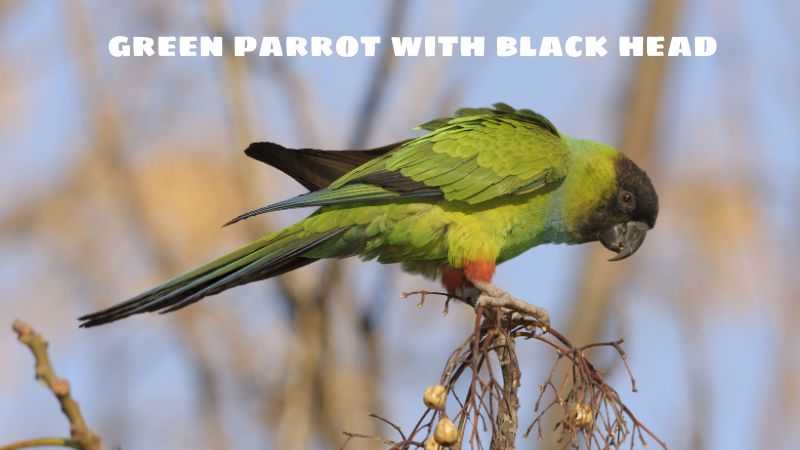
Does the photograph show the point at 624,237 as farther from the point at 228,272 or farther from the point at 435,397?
the point at 435,397

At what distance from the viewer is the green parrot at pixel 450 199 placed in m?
5.14

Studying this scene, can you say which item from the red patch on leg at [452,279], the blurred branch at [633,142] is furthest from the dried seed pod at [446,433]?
the blurred branch at [633,142]

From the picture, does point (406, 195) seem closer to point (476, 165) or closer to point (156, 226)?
point (476, 165)

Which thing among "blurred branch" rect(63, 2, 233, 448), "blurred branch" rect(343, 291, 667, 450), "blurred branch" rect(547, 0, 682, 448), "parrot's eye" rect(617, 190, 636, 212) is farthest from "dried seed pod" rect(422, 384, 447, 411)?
"blurred branch" rect(547, 0, 682, 448)

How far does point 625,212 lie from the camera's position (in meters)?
5.98

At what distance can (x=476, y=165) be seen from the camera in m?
5.39

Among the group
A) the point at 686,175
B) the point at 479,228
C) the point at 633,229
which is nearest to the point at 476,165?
the point at 479,228

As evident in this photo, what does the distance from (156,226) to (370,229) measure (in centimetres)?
408

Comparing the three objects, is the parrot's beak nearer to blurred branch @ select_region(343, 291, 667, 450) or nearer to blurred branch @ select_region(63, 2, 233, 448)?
blurred branch @ select_region(343, 291, 667, 450)

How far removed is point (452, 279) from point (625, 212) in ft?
4.16

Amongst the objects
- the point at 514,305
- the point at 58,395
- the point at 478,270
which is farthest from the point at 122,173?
Answer: the point at 58,395

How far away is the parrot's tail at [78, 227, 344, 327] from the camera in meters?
4.04

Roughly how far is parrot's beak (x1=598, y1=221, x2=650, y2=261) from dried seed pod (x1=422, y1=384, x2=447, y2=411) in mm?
3066

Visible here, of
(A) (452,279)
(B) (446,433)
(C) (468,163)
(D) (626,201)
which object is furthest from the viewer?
(D) (626,201)
